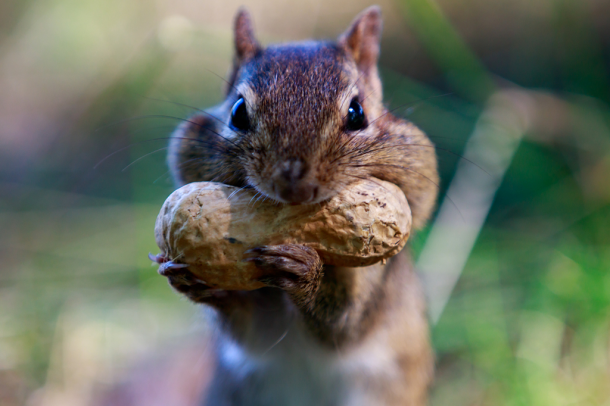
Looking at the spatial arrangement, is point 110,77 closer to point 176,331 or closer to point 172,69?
point 172,69

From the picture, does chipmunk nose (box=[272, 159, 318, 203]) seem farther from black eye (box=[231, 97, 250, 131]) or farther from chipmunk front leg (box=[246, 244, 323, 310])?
black eye (box=[231, 97, 250, 131])

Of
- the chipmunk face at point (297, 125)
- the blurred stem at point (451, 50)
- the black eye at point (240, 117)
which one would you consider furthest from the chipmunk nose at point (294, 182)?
the blurred stem at point (451, 50)

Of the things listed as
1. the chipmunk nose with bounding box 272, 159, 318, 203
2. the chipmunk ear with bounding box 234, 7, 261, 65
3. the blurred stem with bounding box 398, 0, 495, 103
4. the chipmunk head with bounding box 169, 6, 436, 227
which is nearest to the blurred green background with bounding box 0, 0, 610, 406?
the blurred stem with bounding box 398, 0, 495, 103

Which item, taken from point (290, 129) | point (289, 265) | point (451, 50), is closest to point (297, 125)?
point (290, 129)

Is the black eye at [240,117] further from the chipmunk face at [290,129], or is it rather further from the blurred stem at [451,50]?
the blurred stem at [451,50]

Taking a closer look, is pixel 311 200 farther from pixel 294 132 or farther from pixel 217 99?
pixel 217 99

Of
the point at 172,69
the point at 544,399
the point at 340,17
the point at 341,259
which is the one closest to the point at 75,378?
the point at 341,259
